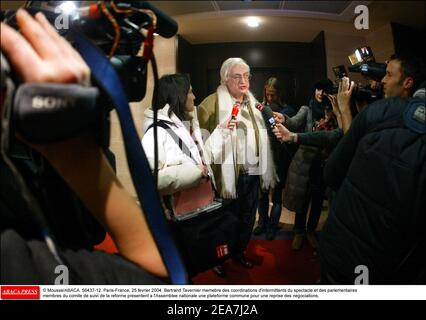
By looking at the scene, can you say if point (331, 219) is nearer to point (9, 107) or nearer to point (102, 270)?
point (102, 270)

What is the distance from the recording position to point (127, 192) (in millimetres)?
469

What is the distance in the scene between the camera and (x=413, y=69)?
2.21 feet

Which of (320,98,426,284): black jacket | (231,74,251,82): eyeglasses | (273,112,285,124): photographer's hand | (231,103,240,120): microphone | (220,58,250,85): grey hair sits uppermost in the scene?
(220,58,250,85): grey hair

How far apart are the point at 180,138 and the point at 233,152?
141 millimetres

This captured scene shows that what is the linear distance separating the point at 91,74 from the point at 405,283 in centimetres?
82

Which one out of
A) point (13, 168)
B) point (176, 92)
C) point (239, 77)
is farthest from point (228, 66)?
point (13, 168)

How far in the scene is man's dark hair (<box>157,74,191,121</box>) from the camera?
68 cm

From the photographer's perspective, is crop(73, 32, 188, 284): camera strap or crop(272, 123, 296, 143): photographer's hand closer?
crop(73, 32, 188, 284): camera strap

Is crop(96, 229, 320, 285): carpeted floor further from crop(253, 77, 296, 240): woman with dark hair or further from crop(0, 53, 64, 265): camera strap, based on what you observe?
crop(0, 53, 64, 265): camera strap

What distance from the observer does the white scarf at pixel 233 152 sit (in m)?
0.73

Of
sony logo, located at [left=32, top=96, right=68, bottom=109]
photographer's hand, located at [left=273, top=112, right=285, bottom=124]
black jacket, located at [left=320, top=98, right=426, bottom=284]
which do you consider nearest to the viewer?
sony logo, located at [left=32, top=96, right=68, bottom=109]

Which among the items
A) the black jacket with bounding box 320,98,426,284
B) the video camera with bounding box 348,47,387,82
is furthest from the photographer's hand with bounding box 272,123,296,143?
the video camera with bounding box 348,47,387,82

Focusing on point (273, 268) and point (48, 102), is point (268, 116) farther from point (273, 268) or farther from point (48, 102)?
point (48, 102)

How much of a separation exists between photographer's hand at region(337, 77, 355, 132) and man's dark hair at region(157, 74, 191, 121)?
0.38 metres
